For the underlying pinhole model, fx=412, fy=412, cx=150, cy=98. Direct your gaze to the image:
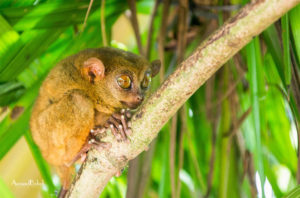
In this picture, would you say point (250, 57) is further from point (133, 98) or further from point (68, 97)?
point (68, 97)

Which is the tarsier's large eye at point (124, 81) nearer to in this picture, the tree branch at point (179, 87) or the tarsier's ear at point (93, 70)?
the tarsier's ear at point (93, 70)

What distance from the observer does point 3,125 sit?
2594 mm

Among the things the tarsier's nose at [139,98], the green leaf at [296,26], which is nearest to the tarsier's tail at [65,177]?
the tarsier's nose at [139,98]

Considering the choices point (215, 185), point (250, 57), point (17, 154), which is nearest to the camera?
point (250, 57)

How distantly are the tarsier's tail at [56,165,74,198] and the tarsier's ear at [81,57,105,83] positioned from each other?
551 mm

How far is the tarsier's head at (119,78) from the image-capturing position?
2.46m

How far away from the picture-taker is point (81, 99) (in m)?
2.35

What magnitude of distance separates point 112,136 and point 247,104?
5.88 ft

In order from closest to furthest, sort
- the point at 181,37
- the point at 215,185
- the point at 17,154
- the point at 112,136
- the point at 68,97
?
the point at 112,136 → the point at 68,97 → the point at 181,37 → the point at 17,154 → the point at 215,185

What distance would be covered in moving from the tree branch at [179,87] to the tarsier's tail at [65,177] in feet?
1.68

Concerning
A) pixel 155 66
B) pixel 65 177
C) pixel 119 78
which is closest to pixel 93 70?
pixel 119 78

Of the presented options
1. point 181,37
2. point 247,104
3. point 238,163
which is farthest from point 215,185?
point 181,37

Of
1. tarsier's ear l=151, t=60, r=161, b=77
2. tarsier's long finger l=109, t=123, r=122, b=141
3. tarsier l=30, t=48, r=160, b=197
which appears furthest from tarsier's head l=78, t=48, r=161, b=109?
tarsier's long finger l=109, t=123, r=122, b=141

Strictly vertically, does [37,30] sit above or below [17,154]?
above
